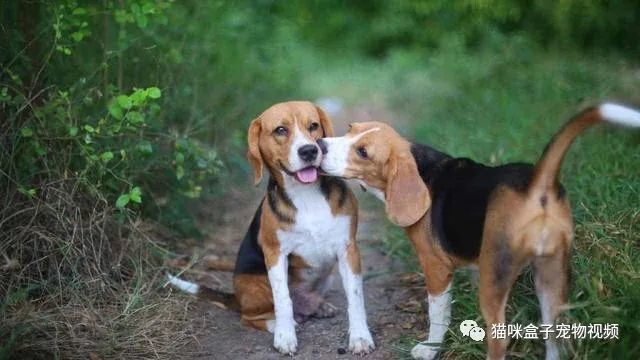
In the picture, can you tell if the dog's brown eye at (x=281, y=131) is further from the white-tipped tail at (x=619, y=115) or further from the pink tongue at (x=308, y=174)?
the white-tipped tail at (x=619, y=115)

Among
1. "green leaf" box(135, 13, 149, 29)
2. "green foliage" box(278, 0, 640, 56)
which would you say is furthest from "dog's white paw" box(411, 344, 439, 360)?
"green foliage" box(278, 0, 640, 56)

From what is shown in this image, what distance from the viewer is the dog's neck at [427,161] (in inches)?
175

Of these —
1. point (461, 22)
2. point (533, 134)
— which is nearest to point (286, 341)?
point (533, 134)

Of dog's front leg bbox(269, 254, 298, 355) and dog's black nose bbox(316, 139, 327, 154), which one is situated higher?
dog's black nose bbox(316, 139, 327, 154)

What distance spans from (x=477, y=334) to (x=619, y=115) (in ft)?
4.66

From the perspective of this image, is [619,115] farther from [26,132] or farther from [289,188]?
[26,132]

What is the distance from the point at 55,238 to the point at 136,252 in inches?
23.6

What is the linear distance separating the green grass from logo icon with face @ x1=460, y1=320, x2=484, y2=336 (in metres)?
0.06

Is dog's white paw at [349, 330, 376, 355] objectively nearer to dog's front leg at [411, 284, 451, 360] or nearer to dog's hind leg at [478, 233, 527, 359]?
dog's front leg at [411, 284, 451, 360]

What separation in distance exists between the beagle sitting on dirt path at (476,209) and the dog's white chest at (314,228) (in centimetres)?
27

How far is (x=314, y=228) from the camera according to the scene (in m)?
4.63

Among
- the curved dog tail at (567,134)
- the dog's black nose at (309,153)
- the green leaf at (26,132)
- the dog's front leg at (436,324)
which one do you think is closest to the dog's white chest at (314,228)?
the dog's black nose at (309,153)

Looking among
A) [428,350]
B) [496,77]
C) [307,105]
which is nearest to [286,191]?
[307,105]

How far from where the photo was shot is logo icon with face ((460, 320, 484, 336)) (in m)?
4.22
